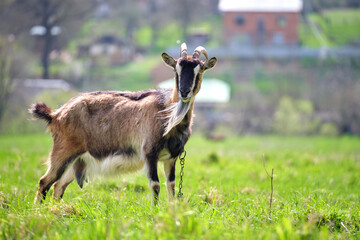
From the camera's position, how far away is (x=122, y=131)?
8008 mm

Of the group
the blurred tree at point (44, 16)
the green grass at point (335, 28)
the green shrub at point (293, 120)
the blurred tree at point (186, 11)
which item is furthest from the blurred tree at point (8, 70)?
the green grass at point (335, 28)

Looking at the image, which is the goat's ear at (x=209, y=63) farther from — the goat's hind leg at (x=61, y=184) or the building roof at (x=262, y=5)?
the building roof at (x=262, y=5)

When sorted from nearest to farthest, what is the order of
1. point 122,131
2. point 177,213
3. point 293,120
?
1. point 177,213
2. point 122,131
3. point 293,120

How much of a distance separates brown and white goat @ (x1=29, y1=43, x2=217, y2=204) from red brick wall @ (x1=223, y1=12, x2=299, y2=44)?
3457 cm

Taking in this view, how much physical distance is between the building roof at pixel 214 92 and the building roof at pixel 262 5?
659 cm

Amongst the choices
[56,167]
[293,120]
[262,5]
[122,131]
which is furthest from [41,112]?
[262,5]

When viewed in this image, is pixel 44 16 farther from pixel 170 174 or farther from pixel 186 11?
pixel 186 11

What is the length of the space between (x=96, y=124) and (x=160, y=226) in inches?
141

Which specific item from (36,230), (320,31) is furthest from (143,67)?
(36,230)

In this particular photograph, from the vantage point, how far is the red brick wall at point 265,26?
1640 inches

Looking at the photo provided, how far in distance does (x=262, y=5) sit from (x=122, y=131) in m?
34.2

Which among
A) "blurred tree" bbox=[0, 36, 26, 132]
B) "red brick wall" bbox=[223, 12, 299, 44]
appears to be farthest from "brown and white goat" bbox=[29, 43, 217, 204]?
"red brick wall" bbox=[223, 12, 299, 44]

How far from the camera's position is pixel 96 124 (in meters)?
8.09

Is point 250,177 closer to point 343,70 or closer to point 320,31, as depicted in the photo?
point 343,70
